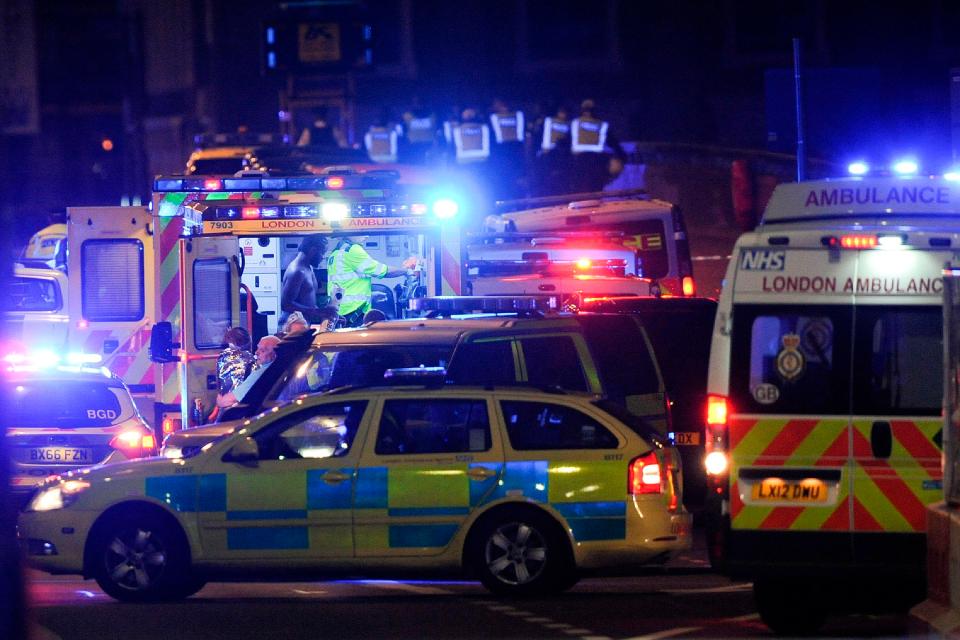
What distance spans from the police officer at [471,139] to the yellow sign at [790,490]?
899 inches

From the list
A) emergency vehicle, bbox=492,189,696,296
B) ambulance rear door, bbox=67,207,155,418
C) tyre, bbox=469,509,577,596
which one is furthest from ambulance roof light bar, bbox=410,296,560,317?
emergency vehicle, bbox=492,189,696,296

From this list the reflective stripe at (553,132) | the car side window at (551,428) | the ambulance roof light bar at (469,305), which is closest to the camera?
the car side window at (551,428)

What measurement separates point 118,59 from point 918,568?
39339mm

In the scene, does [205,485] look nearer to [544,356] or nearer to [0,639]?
[544,356]

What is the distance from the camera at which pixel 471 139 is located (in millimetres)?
32844

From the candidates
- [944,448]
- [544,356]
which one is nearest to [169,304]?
[544,356]

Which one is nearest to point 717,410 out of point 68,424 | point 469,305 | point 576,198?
point 469,305

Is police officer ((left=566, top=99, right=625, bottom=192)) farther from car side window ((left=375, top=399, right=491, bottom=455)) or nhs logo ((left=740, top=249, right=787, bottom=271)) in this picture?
nhs logo ((left=740, top=249, right=787, bottom=271))

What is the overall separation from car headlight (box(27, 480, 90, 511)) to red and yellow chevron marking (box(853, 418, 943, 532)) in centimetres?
493

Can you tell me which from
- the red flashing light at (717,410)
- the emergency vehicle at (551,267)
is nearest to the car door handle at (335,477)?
the red flashing light at (717,410)

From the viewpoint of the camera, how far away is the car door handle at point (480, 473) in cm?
1206

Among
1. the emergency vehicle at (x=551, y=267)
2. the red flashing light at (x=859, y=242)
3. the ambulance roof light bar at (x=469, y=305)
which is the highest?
the red flashing light at (x=859, y=242)

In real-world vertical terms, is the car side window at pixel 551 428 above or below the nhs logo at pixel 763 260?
below

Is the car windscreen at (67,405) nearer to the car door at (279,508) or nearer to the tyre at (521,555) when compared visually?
the car door at (279,508)
